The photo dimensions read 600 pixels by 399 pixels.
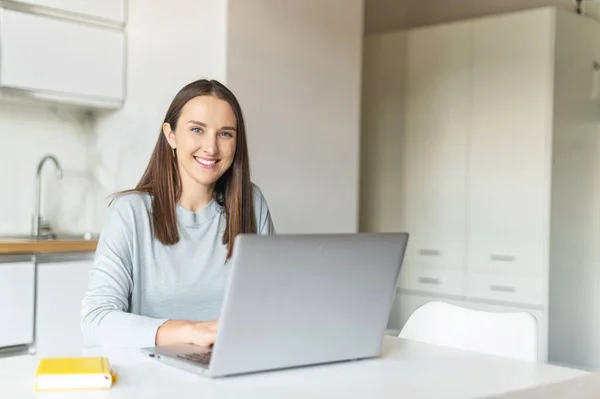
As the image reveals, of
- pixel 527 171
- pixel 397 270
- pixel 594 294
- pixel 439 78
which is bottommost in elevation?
pixel 594 294

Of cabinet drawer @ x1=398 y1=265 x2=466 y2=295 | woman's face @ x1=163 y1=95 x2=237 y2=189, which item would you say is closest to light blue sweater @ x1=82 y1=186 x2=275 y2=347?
woman's face @ x1=163 y1=95 x2=237 y2=189

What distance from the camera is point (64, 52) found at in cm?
328

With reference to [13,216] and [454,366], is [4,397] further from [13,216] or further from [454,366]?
[13,216]

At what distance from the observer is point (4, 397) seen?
107 centimetres

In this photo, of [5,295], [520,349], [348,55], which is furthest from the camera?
[348,55]

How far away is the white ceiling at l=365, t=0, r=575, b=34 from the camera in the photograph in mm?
4715

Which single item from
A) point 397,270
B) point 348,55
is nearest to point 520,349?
point 397,270

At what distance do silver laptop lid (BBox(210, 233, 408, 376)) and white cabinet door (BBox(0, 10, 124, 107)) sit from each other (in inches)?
88.8

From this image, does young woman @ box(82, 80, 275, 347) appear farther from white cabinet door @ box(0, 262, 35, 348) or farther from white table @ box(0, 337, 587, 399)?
white cabinet door @ box(0, 262, 35, 348)

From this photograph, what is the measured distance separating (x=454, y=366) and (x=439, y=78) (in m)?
3.02

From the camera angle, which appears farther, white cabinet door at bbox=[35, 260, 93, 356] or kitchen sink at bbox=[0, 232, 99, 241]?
kitchen sink at bbox=[0, 232, 99, 241]

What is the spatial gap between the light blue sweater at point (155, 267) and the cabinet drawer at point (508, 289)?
2393mm

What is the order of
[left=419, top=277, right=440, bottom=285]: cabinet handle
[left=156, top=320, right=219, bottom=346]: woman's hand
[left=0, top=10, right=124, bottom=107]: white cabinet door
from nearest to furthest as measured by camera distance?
1. [left=156, top=320, right=219, bottom=346]: woman's hand
2. [left=0, top=10, right=124, bottom=107]: white cabinet door
3. [left=419, top=277, right=440, bottom=285]: cabinet handle

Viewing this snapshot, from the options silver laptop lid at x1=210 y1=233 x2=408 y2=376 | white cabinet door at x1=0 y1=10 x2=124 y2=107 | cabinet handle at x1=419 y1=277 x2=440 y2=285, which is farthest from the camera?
cabinet handle at x1=419 y1=277 x2=440 y2=285
